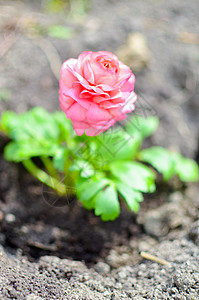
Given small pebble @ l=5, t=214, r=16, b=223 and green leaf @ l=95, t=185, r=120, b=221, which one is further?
small pebble @ l=5, t=214, r=16, b=223

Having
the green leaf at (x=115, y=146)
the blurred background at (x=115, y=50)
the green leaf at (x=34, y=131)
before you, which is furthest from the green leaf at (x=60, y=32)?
the green leaf at (x=115, y=146)

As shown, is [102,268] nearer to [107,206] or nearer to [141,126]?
[107,206]

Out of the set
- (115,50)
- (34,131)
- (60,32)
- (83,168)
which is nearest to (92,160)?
(83,168)

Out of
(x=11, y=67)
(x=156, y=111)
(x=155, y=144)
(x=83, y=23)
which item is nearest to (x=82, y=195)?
(x=155, y=144)

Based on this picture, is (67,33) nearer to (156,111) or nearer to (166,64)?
(166,64)

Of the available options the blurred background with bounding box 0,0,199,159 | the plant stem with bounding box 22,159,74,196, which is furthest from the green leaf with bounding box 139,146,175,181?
the plant stem with bounding box 22,159,74,196

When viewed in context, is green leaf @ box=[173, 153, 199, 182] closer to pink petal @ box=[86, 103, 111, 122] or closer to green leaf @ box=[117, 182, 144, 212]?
green leaf @ box=[117, 182, 144, 212]
